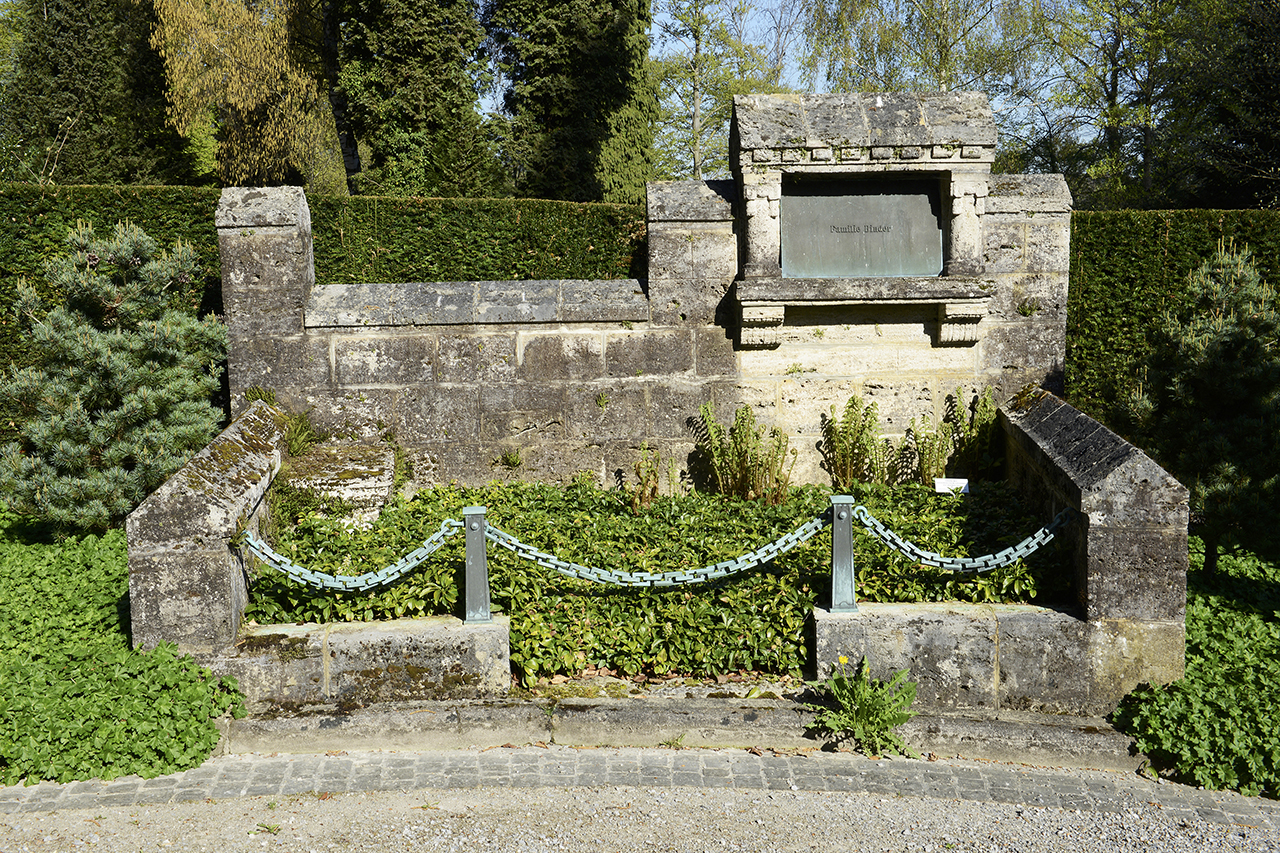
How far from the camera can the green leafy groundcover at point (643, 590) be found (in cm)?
431

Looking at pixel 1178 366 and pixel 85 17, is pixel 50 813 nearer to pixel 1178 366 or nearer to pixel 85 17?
pixel 1178 366

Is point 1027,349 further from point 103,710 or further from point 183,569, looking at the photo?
point 103,710

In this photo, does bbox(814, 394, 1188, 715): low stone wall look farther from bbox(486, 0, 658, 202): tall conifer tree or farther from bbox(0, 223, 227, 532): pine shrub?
bbox(486, 0, 658, 202): tall conifer tree

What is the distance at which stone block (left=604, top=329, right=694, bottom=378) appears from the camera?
20.4 feet

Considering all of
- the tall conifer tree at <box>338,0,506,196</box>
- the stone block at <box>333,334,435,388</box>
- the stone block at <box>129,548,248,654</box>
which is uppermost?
the tall conifer tree at <box>338,0,506,196</box>

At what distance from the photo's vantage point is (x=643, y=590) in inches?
179

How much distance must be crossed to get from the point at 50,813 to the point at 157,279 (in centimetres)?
392

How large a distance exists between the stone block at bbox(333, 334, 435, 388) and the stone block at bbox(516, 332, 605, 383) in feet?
2.08

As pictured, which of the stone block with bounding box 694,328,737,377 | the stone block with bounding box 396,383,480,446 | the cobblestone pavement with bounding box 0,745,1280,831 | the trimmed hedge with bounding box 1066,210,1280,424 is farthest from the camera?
the trimmed hedge with bounding box 1066,210,1280,424

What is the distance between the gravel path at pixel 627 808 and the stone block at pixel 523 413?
8.74 feet

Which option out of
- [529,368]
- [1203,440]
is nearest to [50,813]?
[529,368]

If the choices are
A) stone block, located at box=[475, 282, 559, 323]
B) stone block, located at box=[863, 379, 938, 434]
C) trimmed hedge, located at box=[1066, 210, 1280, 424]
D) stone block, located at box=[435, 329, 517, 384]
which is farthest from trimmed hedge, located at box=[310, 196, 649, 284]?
trimmed hedge, located at box=[1066, 210, 1280, 424]

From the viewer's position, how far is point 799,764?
3877mm

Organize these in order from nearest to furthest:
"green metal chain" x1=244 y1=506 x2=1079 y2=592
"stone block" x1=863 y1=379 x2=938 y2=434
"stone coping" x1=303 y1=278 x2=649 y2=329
A: "green metal chain" x1=244 y1=506 x2=1079 y2=592 → "stone coping" x1=303 y1=278 x2=649 y2=329 → "stone block" x1=863 y1=379 x2=938 y2=434
